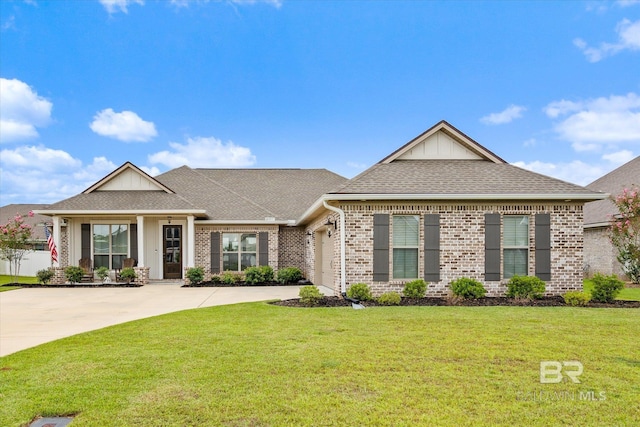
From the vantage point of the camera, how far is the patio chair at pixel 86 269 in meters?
18.3

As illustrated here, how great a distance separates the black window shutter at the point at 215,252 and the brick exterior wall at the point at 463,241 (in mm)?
8366

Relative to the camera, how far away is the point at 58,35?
17.8 m

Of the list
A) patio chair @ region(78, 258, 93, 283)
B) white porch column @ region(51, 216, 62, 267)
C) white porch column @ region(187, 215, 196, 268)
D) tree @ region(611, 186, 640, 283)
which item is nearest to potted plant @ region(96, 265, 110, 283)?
patio chair @ region(78, 258, 93, 283)

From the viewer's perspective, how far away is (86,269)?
18.6 m

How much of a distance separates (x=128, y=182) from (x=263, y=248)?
662 centimetres

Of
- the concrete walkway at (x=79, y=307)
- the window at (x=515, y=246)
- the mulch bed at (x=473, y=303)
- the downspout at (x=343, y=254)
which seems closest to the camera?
the concrete walkway at (x=79, y=307)

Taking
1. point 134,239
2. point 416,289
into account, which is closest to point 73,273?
point 134,239

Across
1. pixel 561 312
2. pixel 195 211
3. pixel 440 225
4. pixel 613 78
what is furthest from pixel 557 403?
pixel 613 78

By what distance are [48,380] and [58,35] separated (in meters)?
17.3

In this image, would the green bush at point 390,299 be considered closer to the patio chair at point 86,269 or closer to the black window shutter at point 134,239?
the black window shutter at point 134,239

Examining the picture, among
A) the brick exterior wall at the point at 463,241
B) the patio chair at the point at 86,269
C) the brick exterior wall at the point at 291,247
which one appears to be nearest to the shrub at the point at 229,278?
the brick exterior wall at the point at 291,247

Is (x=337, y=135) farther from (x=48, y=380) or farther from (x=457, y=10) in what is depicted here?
(x=48, y=380)

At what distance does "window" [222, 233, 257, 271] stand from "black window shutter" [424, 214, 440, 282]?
931cm

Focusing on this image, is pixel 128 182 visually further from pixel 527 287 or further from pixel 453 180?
pixel 527 287
